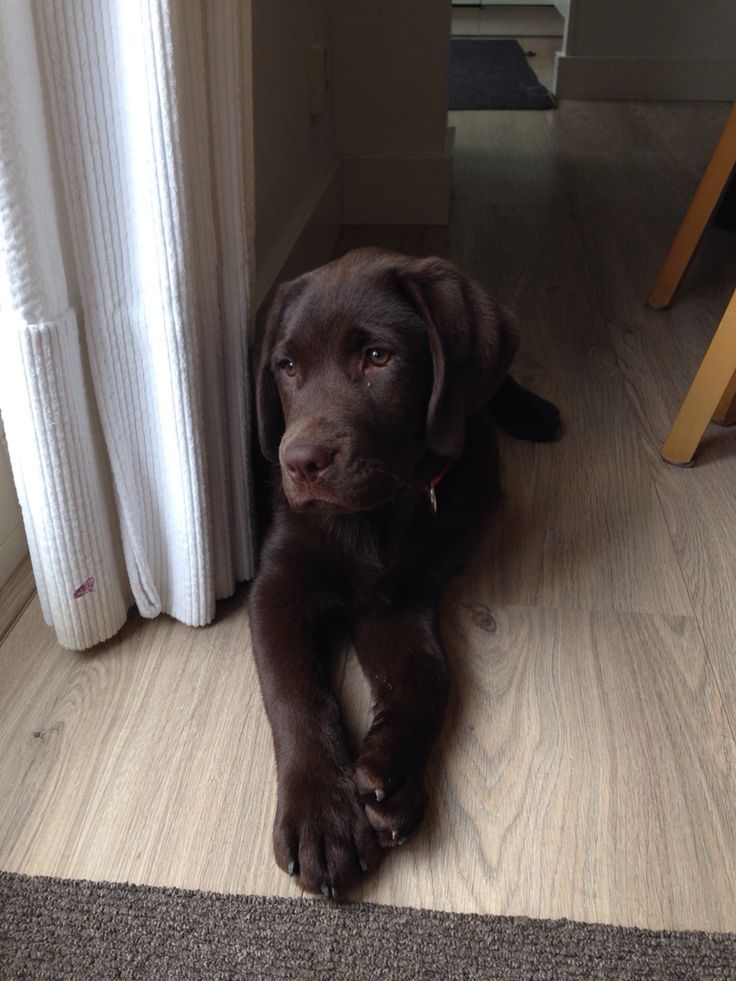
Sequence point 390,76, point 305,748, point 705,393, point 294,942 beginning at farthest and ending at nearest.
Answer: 1. point 390,76
2. point 705,393
3. point 305,748
4. point 294,942

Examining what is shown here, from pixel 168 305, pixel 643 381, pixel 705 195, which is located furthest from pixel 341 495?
pixel 705 195

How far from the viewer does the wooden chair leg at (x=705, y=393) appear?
5.16 ft

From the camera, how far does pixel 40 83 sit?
3.14ft

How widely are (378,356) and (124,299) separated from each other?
308 mm

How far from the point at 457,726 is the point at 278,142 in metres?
1.40

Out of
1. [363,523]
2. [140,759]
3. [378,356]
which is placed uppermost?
[378,356]

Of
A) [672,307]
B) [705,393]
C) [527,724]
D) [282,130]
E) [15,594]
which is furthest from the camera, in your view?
[672,307]

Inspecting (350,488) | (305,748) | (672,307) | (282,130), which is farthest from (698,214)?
(305,748)

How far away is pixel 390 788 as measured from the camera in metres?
1.00

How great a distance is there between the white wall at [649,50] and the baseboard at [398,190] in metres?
1.72

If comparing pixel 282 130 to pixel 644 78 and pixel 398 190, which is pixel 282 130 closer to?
pixel 398 190

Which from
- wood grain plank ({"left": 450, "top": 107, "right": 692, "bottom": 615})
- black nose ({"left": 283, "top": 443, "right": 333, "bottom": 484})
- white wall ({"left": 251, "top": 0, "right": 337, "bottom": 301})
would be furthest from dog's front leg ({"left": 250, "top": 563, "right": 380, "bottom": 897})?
white wall ({"left": 251, "top": 0, "right": 337, "bottom": 301})

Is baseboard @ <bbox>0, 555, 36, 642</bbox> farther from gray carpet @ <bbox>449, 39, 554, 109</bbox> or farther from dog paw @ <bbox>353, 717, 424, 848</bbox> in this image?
gray carpet @ <bbox>449, 39, 554, 109</bbox>

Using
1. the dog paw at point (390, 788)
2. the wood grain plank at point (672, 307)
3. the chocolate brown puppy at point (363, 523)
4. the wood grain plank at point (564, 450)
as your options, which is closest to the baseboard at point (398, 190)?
the wood grain plank at point (564, 450)
